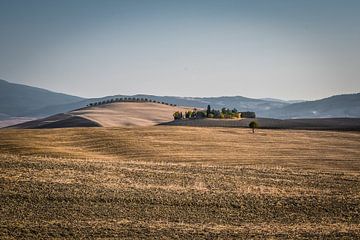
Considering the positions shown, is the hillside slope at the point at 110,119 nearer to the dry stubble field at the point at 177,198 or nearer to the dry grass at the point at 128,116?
the dry grass at the point at 128,116

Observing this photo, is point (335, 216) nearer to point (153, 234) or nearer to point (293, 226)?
point (293, 226)

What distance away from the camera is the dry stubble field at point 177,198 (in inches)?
920

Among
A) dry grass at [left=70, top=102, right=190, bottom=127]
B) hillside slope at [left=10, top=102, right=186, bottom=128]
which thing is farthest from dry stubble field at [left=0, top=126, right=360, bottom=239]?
dry grass at [left=70, top=102, right=190, bottom=127]

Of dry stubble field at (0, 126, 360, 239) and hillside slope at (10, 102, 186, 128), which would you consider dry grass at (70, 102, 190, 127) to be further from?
dry stubble field at (0, 126, 360, 239)

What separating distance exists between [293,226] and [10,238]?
47.6 ft


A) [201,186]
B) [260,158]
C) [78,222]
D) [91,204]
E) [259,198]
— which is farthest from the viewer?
[260,158]

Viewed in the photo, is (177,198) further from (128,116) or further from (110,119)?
(128,116)

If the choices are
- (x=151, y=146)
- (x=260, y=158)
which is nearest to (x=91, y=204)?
(x=260, y=158)

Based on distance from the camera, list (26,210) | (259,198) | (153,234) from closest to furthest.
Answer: (153,234) → (26,210) → (259,198)

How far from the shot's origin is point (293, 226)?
2491 centimetres

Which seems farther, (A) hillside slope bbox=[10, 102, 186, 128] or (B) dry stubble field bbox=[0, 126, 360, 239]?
(A) hillside slope bbox=[10, 102, 186, 128]

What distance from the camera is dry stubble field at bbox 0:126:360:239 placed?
76.7ft

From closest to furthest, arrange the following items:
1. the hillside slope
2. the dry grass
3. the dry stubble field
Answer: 1. the dry stubble field
2. the hillside slope
3. the dry grass

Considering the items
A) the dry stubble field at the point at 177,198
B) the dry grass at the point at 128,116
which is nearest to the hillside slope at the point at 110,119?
the dry grass at the point at 128,116
